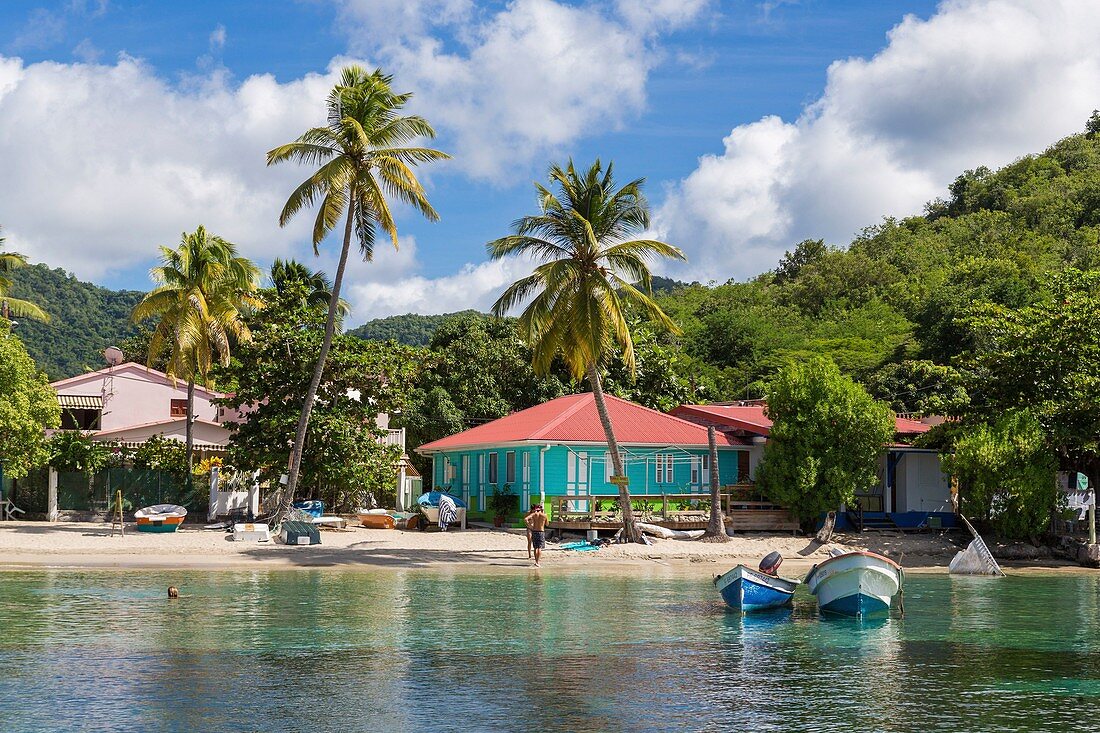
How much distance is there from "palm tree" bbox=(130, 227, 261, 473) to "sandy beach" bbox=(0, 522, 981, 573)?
280 inches

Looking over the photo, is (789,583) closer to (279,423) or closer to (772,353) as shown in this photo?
(279,423)

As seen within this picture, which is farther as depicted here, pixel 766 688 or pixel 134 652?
pixel 134 652

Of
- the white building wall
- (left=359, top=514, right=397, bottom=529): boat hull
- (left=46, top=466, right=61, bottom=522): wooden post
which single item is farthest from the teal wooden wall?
(left=46, top=466, right=61, bottom=522): wooden post

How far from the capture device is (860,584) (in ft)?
74.0

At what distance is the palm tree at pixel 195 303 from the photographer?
41344 mm

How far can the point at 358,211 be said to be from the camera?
36344mm

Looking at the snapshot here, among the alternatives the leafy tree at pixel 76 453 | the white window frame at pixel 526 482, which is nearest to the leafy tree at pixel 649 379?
the white window frame at pixel 526 482

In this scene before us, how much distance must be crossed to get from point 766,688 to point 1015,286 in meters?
49.3

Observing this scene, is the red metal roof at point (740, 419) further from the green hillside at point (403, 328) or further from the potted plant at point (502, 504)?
the green hillside at point (403, 328)

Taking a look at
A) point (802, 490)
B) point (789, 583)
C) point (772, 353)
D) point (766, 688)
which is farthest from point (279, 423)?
point (772, 353)

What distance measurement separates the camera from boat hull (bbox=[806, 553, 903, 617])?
2261 cm

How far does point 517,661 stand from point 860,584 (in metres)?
9.02

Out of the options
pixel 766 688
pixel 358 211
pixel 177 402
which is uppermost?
pixel 358 211

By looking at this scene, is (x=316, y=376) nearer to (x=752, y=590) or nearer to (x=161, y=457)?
(x=161, y=457)
